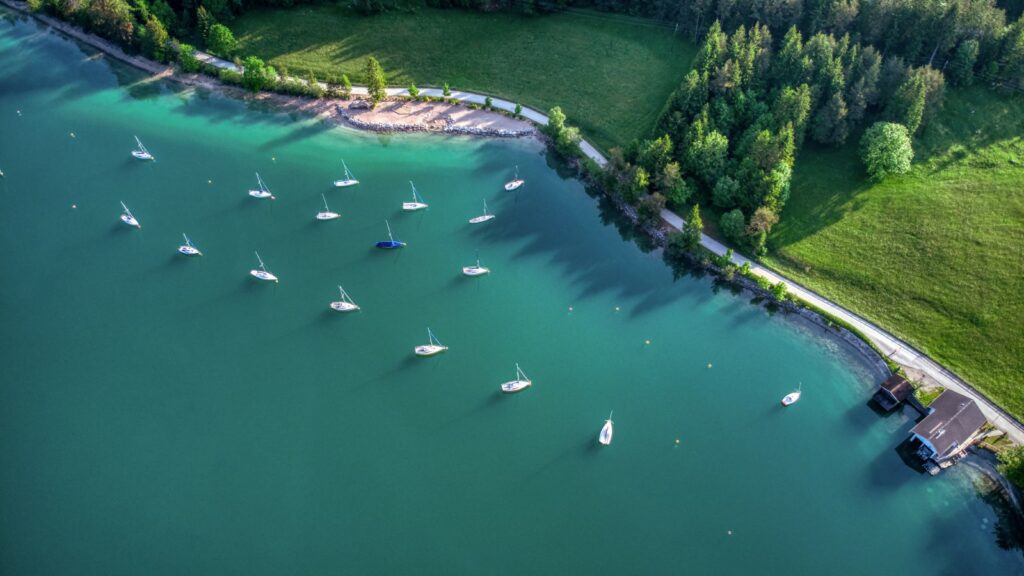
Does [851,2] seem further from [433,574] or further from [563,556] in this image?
[433,574]

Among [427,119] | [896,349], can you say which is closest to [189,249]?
[427,119]

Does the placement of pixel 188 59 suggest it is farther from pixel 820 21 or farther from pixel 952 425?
pixel 952 425

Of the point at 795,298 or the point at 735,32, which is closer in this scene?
the point at 795,298

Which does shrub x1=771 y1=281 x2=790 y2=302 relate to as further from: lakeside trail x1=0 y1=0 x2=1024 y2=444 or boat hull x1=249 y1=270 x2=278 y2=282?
boat hull x1=249 y1=270 x2=278 y2=282

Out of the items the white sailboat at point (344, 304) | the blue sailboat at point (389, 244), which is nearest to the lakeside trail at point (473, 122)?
the blue sailboat at point (389, 244)

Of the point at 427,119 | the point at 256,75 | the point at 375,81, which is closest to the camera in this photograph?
the point at 375,81

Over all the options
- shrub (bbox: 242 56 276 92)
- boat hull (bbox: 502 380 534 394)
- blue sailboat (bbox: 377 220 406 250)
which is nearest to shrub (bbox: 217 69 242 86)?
shrub (bbox: 242 56 276 92)

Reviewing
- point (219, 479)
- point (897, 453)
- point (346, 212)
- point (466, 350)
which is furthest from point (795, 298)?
point (219, 479)
